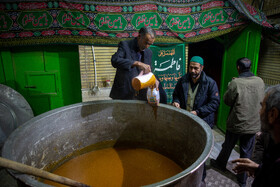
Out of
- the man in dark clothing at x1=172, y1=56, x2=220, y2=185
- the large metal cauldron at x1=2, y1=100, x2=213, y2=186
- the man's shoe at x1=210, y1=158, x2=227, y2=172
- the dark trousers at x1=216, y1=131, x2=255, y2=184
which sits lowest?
the man's shoe at x1=210, y1=158, x2=227, y2=172

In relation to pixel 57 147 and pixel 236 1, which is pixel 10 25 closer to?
pixel 57 147

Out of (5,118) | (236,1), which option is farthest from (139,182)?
(236,1)

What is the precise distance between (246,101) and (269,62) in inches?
120

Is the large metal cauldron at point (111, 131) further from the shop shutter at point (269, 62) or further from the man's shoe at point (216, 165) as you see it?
the shop shutter at point (269, 62)

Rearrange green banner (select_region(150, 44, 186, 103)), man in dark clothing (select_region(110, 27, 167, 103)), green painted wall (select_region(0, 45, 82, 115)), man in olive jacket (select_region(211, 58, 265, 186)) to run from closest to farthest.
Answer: man in dark clothing (select_region(110, 27, 167, 103)) → man in olive jacket (select_region(211, 58, 265, 186)) → green painted wall (select_region(0, 45, 82, 115)) → green banner (select_region(150, 44, 186, 103))

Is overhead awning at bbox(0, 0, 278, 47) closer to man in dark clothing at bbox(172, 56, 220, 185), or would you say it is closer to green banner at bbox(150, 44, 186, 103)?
green banner at bbox(150, 44, 186, 103)

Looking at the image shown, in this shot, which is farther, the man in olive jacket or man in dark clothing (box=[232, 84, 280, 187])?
the man in olive jacket

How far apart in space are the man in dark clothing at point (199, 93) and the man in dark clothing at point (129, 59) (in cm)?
45

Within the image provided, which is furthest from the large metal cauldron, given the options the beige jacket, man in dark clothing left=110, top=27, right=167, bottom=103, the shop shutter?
the shop shutter

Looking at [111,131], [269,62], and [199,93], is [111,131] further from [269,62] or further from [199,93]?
[269,62]

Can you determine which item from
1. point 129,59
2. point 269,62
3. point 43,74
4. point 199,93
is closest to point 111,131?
point 129,59

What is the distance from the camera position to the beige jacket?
2746mm

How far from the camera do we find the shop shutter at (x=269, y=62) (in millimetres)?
4727

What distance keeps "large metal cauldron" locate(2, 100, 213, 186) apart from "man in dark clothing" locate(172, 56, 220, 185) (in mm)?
393
